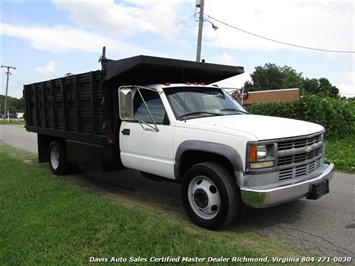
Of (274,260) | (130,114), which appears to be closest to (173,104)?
(130,114)

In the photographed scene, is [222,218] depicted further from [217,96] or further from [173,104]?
[217,96]

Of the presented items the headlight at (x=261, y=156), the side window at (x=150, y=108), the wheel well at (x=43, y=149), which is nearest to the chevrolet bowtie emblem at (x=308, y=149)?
the headlight at (x=261, y=156)

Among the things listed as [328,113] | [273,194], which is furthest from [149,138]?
[328,113]

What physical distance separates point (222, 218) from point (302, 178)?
1157 millimetres

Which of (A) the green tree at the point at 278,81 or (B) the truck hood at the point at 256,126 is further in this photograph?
(A) the green tree at the point at 278,81

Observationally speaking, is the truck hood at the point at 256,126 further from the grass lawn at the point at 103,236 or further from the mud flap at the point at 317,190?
the grass lawn at the point at 103,236

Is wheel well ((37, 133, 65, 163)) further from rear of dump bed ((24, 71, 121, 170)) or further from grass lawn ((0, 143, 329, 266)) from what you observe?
grass lawn ((0, 143, 329, 266))

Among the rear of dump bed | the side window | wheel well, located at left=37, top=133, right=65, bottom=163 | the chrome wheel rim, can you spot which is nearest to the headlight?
the chrome wheel rim

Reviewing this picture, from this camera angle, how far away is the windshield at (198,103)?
5.05 meters

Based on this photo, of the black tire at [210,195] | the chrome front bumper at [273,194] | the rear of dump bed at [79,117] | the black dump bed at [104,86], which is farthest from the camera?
the rear of dump bed at [79,117]

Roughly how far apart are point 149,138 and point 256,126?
5.59 ft

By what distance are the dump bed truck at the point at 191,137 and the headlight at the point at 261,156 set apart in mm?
11

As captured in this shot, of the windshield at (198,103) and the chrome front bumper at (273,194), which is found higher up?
the windshield at (198,103)

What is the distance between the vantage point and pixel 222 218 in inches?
164
